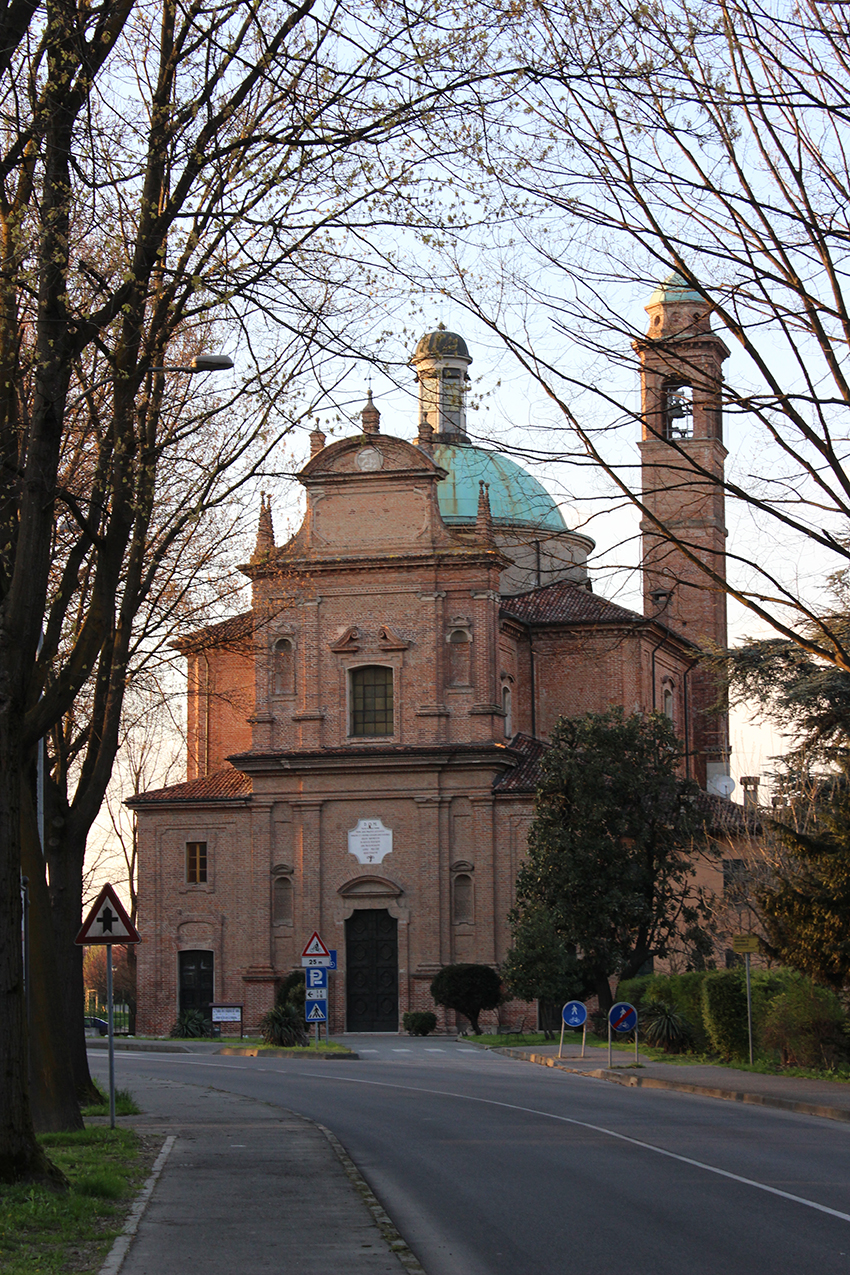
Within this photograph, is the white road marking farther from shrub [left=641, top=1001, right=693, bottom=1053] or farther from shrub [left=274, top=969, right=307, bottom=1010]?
shrub [left=274, top=969, right=307, bottom=1010]

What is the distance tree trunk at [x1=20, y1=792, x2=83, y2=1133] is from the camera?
15.0 meters

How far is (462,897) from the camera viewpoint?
46719mm

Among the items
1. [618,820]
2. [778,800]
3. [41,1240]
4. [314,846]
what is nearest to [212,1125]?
[41,1240]

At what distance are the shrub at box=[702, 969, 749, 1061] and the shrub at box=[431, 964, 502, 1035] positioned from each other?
1599 cm

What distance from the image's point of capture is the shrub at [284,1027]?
1480 inches

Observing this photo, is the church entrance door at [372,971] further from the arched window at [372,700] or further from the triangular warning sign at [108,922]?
the triangular warning sign at [108,922]

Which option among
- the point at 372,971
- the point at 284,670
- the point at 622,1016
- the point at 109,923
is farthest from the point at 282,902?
the point at 109,923

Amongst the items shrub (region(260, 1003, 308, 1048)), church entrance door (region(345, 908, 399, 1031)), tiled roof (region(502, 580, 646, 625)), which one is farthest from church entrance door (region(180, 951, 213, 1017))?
tiled roof (region(502, 580, 646, 625))

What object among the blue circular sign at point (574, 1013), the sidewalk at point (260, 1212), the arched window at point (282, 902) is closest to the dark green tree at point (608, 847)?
the blue circular sign at point (574, 1013)

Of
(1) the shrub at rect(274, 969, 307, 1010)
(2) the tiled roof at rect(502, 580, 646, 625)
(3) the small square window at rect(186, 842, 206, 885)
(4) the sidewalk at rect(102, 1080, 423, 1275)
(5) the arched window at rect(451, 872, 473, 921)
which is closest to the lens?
(4) the sidewalk at rect(102, 1080, 423, 1275)

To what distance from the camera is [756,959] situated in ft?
124

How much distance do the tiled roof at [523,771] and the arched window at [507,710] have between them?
0.36 meters

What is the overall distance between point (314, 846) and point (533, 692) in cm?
917

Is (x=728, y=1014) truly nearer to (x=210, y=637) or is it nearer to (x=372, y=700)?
(x=210, y=637)
